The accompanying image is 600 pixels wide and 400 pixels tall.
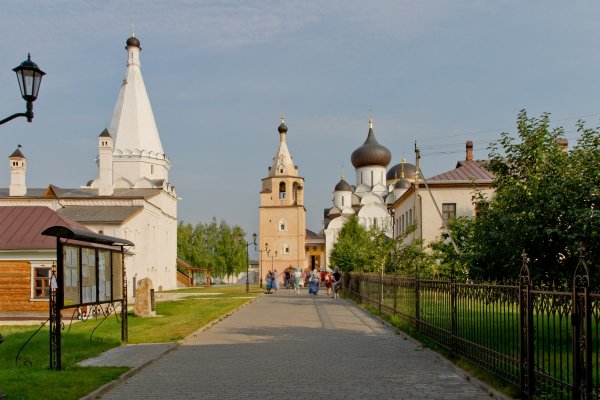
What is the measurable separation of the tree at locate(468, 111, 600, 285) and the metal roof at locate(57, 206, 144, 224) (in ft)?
Answer: 127

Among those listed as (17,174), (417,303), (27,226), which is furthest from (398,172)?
(417,303)

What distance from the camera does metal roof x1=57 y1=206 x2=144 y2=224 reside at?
47241 millimetres

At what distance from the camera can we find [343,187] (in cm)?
8750

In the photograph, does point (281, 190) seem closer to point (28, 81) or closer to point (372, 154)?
point (372, 154)

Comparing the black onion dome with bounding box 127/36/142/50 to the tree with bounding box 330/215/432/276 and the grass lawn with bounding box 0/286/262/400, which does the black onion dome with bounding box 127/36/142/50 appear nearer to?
the tree with bounding box 330/215/432/276

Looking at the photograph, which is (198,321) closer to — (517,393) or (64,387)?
(64,387)

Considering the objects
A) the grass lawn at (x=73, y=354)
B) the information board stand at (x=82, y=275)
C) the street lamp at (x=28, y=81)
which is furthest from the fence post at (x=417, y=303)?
the street lamp at (x=28, y=81)

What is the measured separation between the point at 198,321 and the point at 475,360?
10231 millimetres

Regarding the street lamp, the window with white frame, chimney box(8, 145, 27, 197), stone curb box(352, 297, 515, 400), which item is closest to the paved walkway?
stone curb box(352, 297, 515, 400)

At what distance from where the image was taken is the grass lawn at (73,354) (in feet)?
26.2

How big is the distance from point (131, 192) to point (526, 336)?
53479mm

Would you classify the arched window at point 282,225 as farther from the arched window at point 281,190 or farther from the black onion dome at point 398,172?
the black onion dome at point 398,172

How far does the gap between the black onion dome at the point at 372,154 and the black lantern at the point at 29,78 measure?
7638cm

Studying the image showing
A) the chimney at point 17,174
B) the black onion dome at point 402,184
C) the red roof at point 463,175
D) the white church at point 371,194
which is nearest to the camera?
the red roof at point 463,175
